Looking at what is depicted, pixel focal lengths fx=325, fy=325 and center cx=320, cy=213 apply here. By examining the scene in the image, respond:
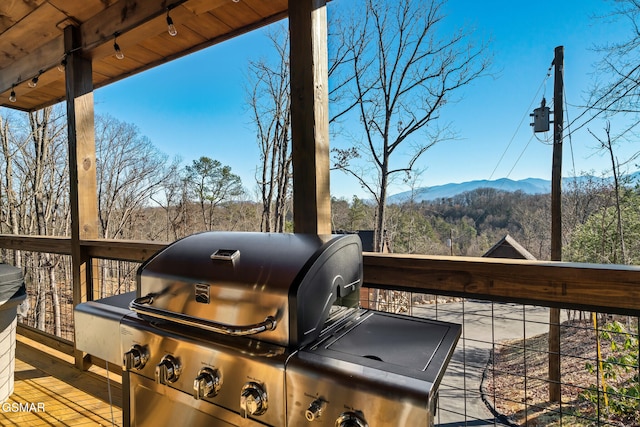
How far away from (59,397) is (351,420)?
7.80ft

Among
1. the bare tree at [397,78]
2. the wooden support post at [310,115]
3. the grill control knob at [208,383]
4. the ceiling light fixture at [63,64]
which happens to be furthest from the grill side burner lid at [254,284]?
the bare tree at [397,78]

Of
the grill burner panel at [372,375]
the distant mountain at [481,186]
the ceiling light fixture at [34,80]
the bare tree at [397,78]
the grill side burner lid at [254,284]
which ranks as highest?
the bare tree at [397,78]

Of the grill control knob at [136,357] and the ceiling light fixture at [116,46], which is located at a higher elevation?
the ceiling light fixture at [116,46]

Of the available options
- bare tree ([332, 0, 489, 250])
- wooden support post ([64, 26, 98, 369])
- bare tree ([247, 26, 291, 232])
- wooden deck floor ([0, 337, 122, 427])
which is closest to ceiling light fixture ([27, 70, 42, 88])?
wooden support post ([64, 26, 98, 369])

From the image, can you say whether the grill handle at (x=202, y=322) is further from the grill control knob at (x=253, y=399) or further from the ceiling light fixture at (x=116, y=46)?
the ceiling light fixture at (x=116, y=46)

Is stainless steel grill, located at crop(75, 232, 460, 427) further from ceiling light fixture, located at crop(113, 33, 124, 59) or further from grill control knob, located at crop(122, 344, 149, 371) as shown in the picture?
ceiling light fixture, located at crop(113, 33, 124, 59)

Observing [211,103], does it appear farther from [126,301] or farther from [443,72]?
[126,301]

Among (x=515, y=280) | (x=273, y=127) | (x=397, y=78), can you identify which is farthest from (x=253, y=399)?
(x=273, y=127)

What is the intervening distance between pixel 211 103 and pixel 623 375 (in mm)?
11950

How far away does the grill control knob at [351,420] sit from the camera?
0.61 m

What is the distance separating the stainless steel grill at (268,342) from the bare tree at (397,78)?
6.75 metres

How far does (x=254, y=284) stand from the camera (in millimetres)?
841

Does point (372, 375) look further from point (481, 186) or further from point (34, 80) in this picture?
point (481, 186)

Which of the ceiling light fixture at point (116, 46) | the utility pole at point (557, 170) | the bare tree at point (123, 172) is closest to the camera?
the ceiling light fixture at point (116, 46)
